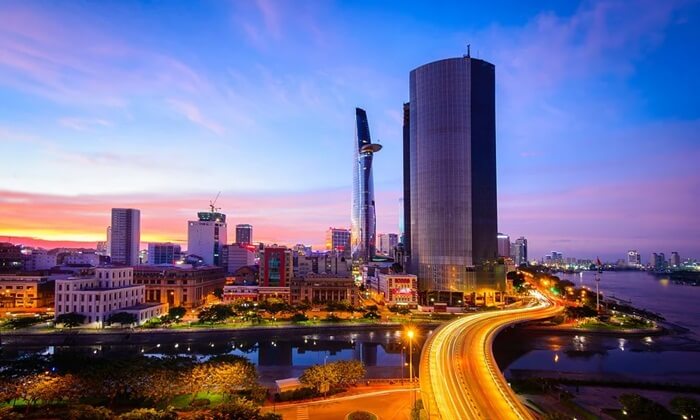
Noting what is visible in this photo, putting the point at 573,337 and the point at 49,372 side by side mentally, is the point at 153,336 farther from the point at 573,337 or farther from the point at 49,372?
the point at 573,337

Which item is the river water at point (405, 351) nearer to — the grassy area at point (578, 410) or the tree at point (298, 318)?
the tree at point (298, 318)

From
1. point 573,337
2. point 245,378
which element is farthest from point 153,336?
point 573,337

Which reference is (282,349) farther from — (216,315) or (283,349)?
(216,315)

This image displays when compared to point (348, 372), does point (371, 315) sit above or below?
below

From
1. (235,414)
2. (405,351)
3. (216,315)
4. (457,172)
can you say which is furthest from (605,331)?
(235,414)

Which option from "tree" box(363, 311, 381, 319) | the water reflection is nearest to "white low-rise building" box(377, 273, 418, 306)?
"tree" box(363, 311, 381, 319)

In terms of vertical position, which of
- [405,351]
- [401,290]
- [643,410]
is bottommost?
[405,351]

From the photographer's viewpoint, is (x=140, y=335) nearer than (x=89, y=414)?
No

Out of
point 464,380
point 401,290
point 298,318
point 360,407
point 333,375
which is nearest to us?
point 360,407
